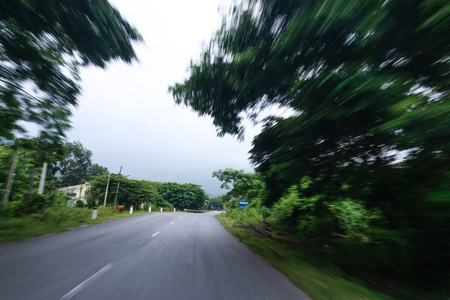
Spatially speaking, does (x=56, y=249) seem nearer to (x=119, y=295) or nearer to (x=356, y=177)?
(x=119, y=295)

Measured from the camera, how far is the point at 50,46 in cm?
545

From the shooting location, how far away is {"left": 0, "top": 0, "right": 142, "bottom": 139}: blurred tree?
181 inches

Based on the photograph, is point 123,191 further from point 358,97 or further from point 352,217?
point 358,97

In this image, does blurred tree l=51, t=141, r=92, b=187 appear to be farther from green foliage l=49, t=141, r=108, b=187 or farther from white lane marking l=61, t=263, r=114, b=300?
white lane marking l=61, t=263, r=114, b=300

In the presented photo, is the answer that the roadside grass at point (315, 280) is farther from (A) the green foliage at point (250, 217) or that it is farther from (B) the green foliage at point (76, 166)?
(B) the green foliage at point (76, 166)

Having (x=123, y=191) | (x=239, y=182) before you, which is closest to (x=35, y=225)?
(x=239, y=182)

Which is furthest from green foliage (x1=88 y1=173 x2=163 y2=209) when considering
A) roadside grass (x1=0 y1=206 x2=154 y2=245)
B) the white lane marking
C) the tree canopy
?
the tree canopy

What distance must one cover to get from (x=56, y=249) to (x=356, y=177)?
324 inches

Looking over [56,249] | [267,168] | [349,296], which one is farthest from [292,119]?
[56,249]

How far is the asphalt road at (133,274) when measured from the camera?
342 centimetres

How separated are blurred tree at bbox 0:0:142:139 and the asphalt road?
4.20 m

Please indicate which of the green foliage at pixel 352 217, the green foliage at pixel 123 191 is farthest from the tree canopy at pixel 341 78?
the green foliage at pixel 123 191

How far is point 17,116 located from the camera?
257 inches

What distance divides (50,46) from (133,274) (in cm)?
596
